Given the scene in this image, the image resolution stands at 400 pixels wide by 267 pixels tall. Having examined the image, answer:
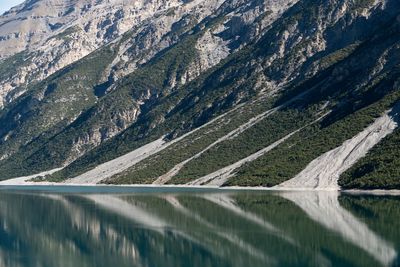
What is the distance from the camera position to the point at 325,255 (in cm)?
7081

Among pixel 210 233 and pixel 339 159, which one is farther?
pixel 339 159

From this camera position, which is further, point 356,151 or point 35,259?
point 356,151

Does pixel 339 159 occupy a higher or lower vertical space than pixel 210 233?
lower

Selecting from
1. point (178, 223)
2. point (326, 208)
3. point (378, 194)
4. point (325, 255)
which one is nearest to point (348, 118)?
point (378, 194)

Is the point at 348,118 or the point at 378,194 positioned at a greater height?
the point at 348,118

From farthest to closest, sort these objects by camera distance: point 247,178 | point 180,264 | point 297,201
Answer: point 247,178
point 297,201
point 180,264

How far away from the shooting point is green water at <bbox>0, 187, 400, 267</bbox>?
2843 inches

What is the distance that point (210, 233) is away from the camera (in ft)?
292

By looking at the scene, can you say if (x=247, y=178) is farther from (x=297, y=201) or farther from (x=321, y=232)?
(x=321, y=232)

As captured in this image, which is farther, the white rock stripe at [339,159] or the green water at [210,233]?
the white rock stripe at [339,159]

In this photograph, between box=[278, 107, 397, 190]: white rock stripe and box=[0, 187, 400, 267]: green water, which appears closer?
box=[0, 187, 400, 267]: green water

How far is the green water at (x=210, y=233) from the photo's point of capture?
2843 inches

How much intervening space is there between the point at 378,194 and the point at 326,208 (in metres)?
29.6

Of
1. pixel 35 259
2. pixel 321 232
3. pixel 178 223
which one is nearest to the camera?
pixel 35 259
